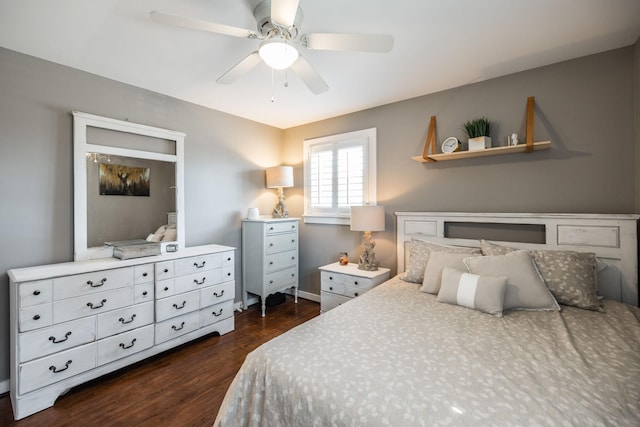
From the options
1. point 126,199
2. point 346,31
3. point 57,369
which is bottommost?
point 57,369

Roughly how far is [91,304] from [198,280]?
82cm

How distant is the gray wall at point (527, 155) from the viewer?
2.13 metres

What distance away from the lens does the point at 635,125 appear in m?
2.04

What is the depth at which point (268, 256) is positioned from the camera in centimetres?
343

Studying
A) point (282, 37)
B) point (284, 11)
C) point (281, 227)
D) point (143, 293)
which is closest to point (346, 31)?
point (282, 37)

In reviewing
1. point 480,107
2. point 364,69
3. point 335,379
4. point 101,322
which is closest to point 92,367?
point 101,322

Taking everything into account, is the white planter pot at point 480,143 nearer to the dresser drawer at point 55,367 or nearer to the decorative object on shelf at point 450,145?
the decorative object on shelf at point 450,145

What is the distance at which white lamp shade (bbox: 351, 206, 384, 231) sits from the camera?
294cm

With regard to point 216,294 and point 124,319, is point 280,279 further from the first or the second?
point 124,319

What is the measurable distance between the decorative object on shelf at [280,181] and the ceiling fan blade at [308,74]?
1.71m

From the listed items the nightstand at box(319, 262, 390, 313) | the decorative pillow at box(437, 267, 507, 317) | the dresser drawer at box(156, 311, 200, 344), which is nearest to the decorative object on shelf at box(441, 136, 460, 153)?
the decorative pillow at box(437, 267, 507, 317)

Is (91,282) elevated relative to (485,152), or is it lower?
lower

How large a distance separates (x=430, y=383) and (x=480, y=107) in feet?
8.26

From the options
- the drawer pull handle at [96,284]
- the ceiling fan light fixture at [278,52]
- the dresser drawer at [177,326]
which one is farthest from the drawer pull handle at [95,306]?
the ceiling fan light fixture at [278,52]
